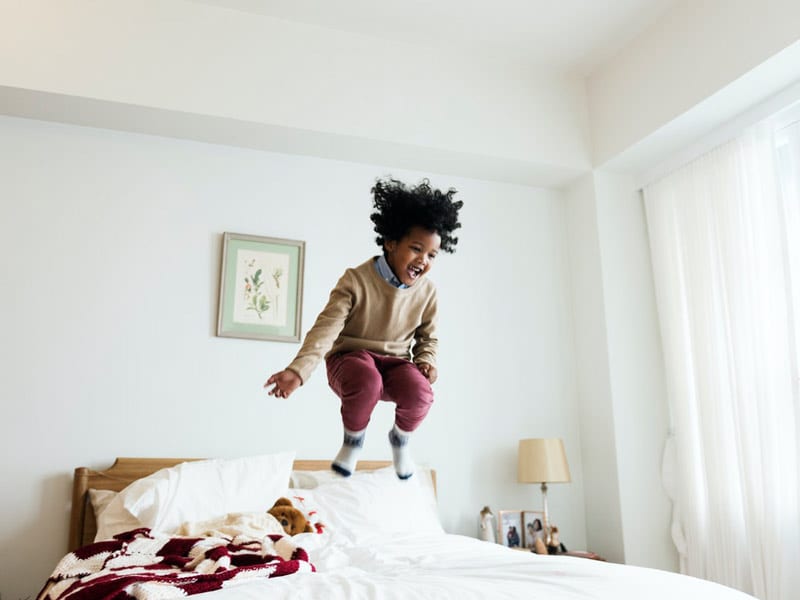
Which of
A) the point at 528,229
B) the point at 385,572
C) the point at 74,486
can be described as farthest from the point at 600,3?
the point at 74,486

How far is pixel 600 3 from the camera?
3.52 metres

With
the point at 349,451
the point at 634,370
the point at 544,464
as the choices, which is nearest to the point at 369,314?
the point at 349,451

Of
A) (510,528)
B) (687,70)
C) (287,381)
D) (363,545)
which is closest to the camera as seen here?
(287,381)

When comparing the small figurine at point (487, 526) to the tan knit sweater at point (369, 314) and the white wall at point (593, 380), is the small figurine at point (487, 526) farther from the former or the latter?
the tan knit sweater at point (369, 314)

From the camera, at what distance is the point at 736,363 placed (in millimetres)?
3334

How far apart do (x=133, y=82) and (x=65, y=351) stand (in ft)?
4.38

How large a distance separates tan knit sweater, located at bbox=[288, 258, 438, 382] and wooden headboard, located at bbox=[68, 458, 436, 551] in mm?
2134

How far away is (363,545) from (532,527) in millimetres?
1346

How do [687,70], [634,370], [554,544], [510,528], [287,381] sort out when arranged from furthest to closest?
[634,370]
[510,528]
[554,544]
[687,70]
[287,381]

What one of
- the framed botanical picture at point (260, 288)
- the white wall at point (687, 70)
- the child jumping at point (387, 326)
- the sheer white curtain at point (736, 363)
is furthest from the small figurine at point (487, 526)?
the child jumping at point (387, 326)

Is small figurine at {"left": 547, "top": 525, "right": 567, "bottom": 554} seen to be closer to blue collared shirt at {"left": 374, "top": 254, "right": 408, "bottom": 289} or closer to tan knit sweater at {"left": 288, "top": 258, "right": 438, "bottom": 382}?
tan knit sweater at {"left": 288, "top": 258, "right": 438, "bottom": 382}

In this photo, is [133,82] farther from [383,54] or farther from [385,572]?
[385,572]

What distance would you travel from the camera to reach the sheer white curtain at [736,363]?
3.11 meters

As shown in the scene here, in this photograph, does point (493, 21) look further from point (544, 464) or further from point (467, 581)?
point (467, 581)
